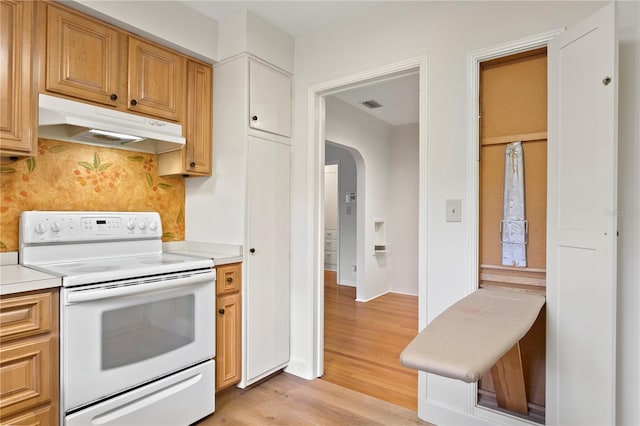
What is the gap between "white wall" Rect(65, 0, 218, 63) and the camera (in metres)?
1.92

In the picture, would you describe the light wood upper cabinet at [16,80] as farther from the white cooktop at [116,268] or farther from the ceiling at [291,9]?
the ceiling at [291,9]

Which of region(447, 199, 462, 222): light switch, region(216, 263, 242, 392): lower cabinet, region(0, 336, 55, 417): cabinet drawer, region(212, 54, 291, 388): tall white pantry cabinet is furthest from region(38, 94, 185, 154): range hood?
region(447, 199, 462, 222): light switch

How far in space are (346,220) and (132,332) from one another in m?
4.64

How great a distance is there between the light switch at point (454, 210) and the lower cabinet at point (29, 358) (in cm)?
194

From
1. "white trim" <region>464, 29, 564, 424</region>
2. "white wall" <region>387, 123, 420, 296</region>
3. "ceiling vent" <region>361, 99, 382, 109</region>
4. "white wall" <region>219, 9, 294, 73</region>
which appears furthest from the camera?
"white wall" <region>387, 123, 420, 296</region>

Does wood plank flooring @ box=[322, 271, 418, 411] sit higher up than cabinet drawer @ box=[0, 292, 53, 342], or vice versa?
cabinet drawer @ box=[0, 292, 53, 342]

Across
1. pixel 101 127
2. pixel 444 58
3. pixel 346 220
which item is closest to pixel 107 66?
pixel 101 127

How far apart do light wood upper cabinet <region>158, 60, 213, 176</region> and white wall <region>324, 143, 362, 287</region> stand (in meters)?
3.66

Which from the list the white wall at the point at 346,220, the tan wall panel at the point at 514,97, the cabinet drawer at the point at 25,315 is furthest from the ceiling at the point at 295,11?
the white wall at the point at 346,220

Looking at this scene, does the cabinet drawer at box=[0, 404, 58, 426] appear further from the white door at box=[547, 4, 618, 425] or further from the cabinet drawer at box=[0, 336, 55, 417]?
the white door at box=[547, 4, 618, 425]

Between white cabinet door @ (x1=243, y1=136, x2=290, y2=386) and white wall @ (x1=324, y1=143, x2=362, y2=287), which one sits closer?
white cabinet door @ (x1=243, y1=136, x2=290, y2=386)

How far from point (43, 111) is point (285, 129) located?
143cm

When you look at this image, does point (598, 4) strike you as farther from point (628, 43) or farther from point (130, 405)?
point (130, 405)

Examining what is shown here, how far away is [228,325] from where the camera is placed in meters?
2.25
